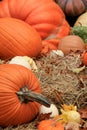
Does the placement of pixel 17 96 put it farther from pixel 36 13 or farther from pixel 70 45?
pixel 36 13

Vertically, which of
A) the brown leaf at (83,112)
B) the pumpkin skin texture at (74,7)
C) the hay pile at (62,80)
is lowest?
the brown leaf at (83,112)

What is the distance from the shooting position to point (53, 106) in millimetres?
3789

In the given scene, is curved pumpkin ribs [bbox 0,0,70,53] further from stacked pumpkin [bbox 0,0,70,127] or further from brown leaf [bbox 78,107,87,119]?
brown leaf [bbox 78,107,87,119]

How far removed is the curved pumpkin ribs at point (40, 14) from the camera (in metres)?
5.88

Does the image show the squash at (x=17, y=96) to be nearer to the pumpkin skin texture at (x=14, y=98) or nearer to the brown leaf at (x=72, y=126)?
the pumpkin skin texture at (x=14, y=98)

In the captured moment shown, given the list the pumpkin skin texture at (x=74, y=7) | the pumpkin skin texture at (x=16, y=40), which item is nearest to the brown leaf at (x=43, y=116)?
the pumpkin skin texture at (x=16, y=40)

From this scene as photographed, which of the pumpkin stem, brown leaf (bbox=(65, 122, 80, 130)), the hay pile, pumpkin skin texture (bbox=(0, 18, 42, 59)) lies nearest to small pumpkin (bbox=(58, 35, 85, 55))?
the hay pile

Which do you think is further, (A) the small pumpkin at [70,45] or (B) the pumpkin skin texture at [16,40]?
(A) the small pumpkin at [70,45]

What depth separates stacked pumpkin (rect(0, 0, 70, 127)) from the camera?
139 inches

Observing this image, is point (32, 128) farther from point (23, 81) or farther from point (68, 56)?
point (68, 56)

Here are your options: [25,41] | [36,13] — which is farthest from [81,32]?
[25,41]

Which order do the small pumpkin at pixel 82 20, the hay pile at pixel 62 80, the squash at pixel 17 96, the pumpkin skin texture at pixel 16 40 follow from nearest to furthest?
1. the squash at pixel 17 96
2. the hay pile at pixel 62 80
3. the pumpkin skin texture at pixel 16 40
4. the small pumpkin at pixel 82 20

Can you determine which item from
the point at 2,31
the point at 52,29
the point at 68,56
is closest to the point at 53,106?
the point at 68,56

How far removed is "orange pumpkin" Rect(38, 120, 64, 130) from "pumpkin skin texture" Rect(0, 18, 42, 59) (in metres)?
1.61
